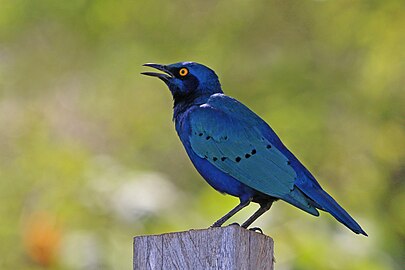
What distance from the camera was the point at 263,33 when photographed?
965 cm

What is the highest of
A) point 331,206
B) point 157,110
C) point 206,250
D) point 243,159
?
point 157,110

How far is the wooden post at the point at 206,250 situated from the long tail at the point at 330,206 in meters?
0.58

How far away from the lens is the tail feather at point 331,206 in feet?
12.8

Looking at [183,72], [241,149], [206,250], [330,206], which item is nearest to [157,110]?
[183,72]

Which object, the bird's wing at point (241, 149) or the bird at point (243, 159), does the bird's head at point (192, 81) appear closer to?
the bird at point (243, 159)

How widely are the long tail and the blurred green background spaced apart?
1.87 metres

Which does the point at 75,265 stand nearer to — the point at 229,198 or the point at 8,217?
the point at 229,198

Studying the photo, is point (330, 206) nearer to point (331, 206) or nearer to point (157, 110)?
point (331, 206)

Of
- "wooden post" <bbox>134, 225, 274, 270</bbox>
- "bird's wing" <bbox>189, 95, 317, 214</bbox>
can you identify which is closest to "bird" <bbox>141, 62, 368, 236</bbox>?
"bird's wing" <bbox>189, 95, 317, 214</bbox>

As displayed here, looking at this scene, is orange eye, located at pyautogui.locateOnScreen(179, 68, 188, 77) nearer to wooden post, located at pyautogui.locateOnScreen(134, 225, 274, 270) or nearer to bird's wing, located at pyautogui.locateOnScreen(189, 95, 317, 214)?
bird's wing, located at pyautogui.locateOnScreen(189, 95, 317, 214)

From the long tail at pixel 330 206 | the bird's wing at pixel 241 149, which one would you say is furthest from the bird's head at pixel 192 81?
the long tail at pixel 330 206

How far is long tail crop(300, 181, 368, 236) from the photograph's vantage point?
3.91 m

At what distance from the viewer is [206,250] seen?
327cm

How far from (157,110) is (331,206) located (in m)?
5.79
